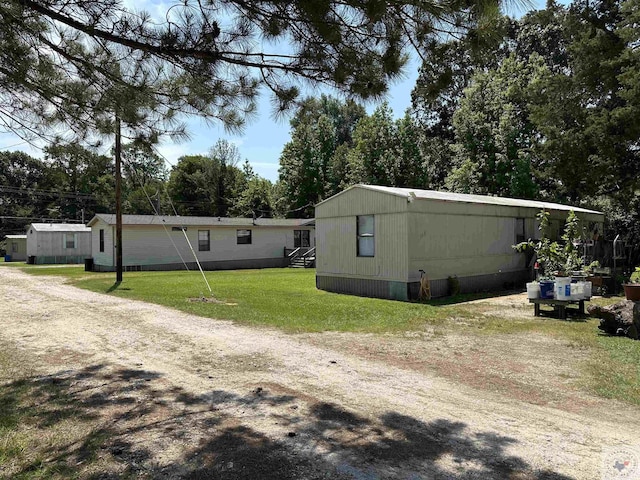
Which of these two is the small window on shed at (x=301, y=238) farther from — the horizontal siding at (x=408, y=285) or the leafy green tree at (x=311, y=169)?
the horizontal siding at (x=408, y=285)

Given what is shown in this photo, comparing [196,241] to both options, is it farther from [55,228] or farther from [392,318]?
[392,318]

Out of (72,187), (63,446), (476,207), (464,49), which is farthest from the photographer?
(72,187)

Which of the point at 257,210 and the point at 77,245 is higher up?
the point at 257,210

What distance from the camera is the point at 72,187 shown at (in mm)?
55812

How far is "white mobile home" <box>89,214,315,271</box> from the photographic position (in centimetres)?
2339

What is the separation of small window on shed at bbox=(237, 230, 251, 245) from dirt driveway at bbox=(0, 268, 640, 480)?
19.3m

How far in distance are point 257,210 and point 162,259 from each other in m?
19.4

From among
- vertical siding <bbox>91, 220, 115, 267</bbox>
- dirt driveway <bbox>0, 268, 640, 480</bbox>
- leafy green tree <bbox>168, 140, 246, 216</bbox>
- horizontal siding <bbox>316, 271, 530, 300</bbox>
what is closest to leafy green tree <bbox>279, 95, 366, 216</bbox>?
leafy green tree <bbox>168, 140, 246, 216</bbox>

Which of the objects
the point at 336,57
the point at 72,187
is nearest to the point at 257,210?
the point at 72,187

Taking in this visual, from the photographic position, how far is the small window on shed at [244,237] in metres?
27.0

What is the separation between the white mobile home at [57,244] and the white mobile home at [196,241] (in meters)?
8.59

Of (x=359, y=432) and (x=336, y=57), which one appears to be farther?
(x=336, y=57)

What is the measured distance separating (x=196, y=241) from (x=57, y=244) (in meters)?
13.8

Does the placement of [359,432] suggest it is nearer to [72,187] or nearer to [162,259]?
[162,259]
